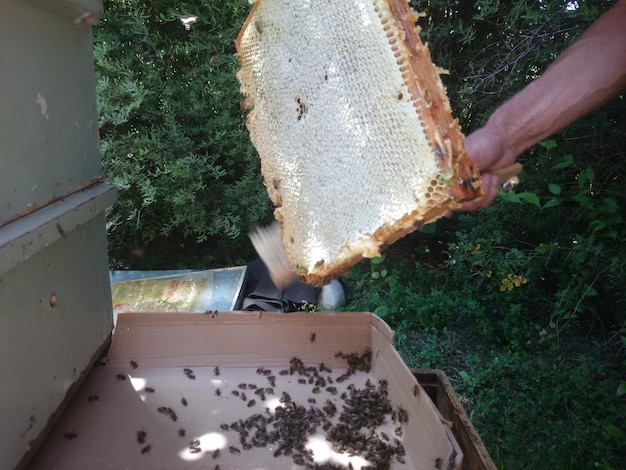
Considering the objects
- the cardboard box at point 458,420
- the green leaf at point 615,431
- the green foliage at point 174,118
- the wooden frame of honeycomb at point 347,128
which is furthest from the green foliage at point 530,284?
the wooden frame of honeycomb at point 347,128

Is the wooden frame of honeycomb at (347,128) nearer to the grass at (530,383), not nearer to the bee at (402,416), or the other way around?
the bee at (402,416)

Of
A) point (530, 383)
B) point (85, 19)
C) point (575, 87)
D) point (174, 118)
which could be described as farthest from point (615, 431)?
point (174, 118)

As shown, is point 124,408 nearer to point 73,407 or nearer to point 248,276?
point 73,407

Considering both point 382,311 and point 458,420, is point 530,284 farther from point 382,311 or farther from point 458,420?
point 458,420

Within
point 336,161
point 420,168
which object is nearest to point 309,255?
point 336,161

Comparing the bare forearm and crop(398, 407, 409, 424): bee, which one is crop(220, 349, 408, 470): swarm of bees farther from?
the bare forearm

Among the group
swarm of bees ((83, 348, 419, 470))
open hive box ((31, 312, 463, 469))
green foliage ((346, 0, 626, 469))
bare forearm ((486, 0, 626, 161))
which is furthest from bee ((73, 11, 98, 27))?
green foliage ((346, 0, 626, 469))
